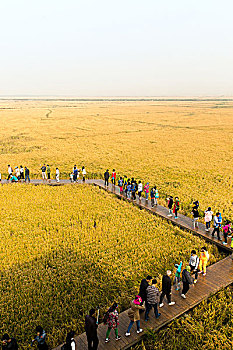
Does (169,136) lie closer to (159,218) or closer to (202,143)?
(202,143)

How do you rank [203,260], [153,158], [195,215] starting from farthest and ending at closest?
1. [153,158]
2. [195,215]
3. [203,260]

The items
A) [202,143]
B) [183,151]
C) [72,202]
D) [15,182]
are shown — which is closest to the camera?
[72,202]

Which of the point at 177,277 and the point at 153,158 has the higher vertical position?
the point at 153,158

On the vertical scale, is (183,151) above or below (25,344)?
above

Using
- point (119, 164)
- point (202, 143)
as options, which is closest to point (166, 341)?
point (119, 164)

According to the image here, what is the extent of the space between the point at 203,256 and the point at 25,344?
6.55 metres

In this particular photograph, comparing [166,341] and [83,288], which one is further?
[83,288]

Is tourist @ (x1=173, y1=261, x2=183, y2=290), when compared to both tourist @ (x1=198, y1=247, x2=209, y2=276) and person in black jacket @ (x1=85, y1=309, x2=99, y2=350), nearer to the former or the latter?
tourist @ (x1=198, y1=247, x2=209, y2=276)

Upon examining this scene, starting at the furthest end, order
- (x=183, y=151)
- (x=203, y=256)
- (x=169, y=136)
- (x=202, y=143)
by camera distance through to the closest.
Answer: (x=169, y=136) < (x=202, y=143) < (x=183, y=151) < (x=203, y=256)

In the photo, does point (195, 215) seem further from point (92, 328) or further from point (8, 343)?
point (8, 343)

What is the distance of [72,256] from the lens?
11.1m

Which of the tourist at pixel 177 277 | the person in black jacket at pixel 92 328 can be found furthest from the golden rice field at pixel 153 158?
the person in black jacket at pixel 92 328

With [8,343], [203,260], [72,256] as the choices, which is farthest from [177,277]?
[8,343]

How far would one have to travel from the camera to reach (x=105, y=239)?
12.4 meters
